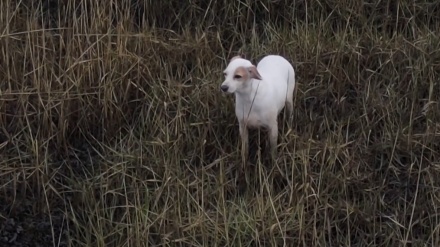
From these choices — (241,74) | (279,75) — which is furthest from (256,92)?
(279,75)

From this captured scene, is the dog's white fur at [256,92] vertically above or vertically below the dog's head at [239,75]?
below

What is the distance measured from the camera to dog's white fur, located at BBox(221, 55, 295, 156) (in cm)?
619

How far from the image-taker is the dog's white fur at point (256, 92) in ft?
20.3

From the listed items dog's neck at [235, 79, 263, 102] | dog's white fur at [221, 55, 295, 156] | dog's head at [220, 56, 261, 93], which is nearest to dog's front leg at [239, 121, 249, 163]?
dog's white fur at [221, 55, 295, 156]

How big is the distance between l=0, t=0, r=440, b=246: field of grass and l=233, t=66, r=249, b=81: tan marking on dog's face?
49 cm

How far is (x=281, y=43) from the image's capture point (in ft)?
23.8

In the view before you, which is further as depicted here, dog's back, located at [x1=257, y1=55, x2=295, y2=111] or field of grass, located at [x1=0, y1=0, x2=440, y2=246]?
dog's back, located at [x1=257, y1=55, x2=295, y2=111]

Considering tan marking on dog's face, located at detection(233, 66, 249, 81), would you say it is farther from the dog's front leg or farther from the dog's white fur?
the dog's front leg

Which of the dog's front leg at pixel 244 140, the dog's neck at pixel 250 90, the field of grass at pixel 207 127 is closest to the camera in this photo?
the field of grass at pixel 207 127

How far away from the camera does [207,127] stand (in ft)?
21.9

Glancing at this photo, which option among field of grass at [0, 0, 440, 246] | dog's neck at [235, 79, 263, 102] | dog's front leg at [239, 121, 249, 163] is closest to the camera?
Answer: field of grass at [0, 0, 440, 246]

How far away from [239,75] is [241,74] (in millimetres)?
13

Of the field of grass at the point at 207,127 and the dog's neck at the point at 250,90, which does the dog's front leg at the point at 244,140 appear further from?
the dog's neck at the point at 250,90

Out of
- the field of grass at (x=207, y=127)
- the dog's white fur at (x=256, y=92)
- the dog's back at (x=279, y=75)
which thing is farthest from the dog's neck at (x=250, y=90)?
the field of grass at (x=207, y=127)
